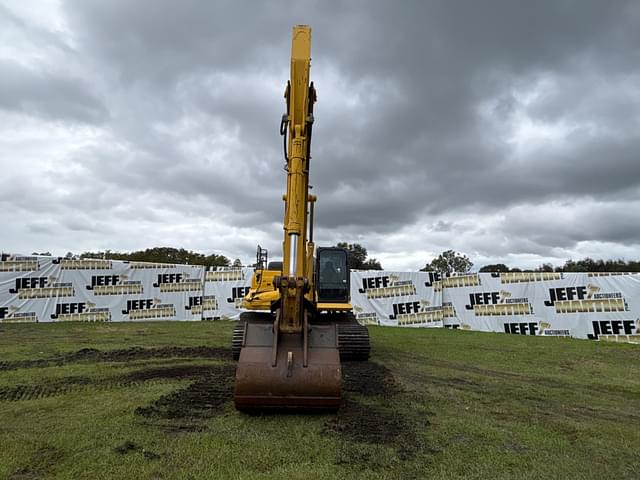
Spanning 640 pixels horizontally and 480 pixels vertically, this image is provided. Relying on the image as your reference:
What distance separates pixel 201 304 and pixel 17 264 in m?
7.42

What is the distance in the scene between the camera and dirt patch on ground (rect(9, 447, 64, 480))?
11.2 feet

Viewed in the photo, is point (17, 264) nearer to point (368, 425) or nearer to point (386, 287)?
point (386, 287)

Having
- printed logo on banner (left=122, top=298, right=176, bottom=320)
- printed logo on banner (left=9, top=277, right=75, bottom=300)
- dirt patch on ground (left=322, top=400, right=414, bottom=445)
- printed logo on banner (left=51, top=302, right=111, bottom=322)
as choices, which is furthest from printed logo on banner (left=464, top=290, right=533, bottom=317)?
printed logo on banner (left=9, top=277, right=75, bottom=300)

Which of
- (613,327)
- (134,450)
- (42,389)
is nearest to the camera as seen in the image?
(134,450)

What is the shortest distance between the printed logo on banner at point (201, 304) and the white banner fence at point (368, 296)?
44mm

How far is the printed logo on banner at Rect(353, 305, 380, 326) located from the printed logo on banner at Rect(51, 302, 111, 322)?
34.6ft

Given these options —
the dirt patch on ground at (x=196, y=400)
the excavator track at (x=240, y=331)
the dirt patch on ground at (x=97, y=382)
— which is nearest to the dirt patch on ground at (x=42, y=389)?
the dirt patch on ground at (x=97, y=382)

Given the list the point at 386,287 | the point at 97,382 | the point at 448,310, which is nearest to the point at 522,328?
the point at 448,310

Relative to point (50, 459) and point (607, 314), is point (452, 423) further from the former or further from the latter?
point (607, 314)

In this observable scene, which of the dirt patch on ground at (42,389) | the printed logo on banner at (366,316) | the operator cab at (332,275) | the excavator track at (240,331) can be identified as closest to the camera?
the dirt patch on ground at (42,389)

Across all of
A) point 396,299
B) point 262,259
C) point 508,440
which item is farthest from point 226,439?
point 396,299

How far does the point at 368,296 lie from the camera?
62.1 feet

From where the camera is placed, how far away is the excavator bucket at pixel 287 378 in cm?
473

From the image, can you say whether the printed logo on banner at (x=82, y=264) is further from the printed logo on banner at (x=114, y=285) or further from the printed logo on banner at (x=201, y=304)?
the printed logo on banner at (x=201, y=304)
